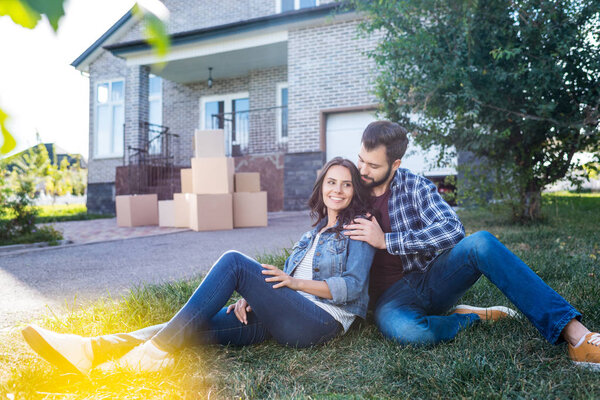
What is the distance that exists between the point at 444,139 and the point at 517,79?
113 centimetres

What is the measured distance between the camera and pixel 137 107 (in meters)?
12.3

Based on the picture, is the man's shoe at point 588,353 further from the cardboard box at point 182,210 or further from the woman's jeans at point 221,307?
the cardboard box at point 182,210

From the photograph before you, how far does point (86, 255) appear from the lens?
5.32m

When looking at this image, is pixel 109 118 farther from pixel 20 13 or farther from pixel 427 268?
pixel 20 13

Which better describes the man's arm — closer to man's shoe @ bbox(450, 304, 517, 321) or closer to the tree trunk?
man's shoe @ bbox(450, 304, 517, 321)

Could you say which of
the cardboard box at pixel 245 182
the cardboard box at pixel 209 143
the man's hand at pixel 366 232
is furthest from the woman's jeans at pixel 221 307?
the cardboard box at pixel 245 182

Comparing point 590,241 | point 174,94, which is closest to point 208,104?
point 174,94

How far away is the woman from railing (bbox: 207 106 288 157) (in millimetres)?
9958

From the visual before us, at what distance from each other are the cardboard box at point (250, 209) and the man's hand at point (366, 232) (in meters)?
5.68

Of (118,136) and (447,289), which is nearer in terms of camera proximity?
(447,289)

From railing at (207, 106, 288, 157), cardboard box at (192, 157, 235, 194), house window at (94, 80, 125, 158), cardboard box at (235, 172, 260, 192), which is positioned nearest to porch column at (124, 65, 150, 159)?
house window at (94, 80, 125, 158)

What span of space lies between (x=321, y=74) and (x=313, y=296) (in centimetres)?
869

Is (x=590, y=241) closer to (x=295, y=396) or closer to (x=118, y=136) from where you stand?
(x=295, y=396)

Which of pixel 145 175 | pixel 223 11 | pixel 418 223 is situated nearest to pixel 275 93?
pixel 223 11
